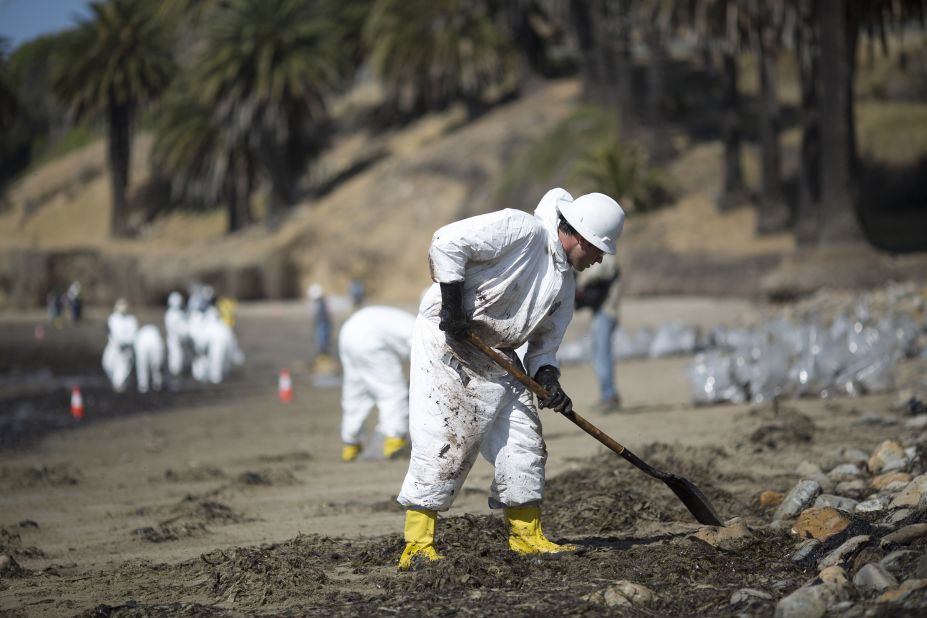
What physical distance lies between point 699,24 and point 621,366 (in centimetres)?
918

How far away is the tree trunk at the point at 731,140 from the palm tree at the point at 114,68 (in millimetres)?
29214

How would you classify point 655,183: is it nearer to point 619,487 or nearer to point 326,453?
point 326,453

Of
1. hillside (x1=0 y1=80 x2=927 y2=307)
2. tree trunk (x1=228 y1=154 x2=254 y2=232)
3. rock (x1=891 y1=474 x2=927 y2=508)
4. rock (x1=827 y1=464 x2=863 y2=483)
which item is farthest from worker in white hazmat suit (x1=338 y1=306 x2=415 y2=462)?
tree trunk (x1=228 y1=154 x2=254 y2=232)

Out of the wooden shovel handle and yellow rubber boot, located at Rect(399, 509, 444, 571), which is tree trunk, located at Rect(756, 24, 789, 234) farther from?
yellow rubber boot, located at Rect(399, 509, 444, 571)

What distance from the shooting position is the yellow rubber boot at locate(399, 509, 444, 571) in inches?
226

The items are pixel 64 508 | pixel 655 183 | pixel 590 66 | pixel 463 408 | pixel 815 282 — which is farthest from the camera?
pixel 590 66

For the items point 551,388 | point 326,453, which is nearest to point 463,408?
point 551,388

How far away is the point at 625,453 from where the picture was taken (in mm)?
6172

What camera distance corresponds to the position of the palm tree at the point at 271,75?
43.1m

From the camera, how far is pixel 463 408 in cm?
570

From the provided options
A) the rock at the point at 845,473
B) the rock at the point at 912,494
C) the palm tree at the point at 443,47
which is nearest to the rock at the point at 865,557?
the rock at the point at 912,494

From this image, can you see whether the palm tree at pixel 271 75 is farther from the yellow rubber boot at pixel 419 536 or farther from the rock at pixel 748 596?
the rock at pixel 748 596

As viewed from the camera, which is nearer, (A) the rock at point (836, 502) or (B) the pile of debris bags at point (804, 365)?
(A) the rock at point (836, 502)

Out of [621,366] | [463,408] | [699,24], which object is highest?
[699,24]
